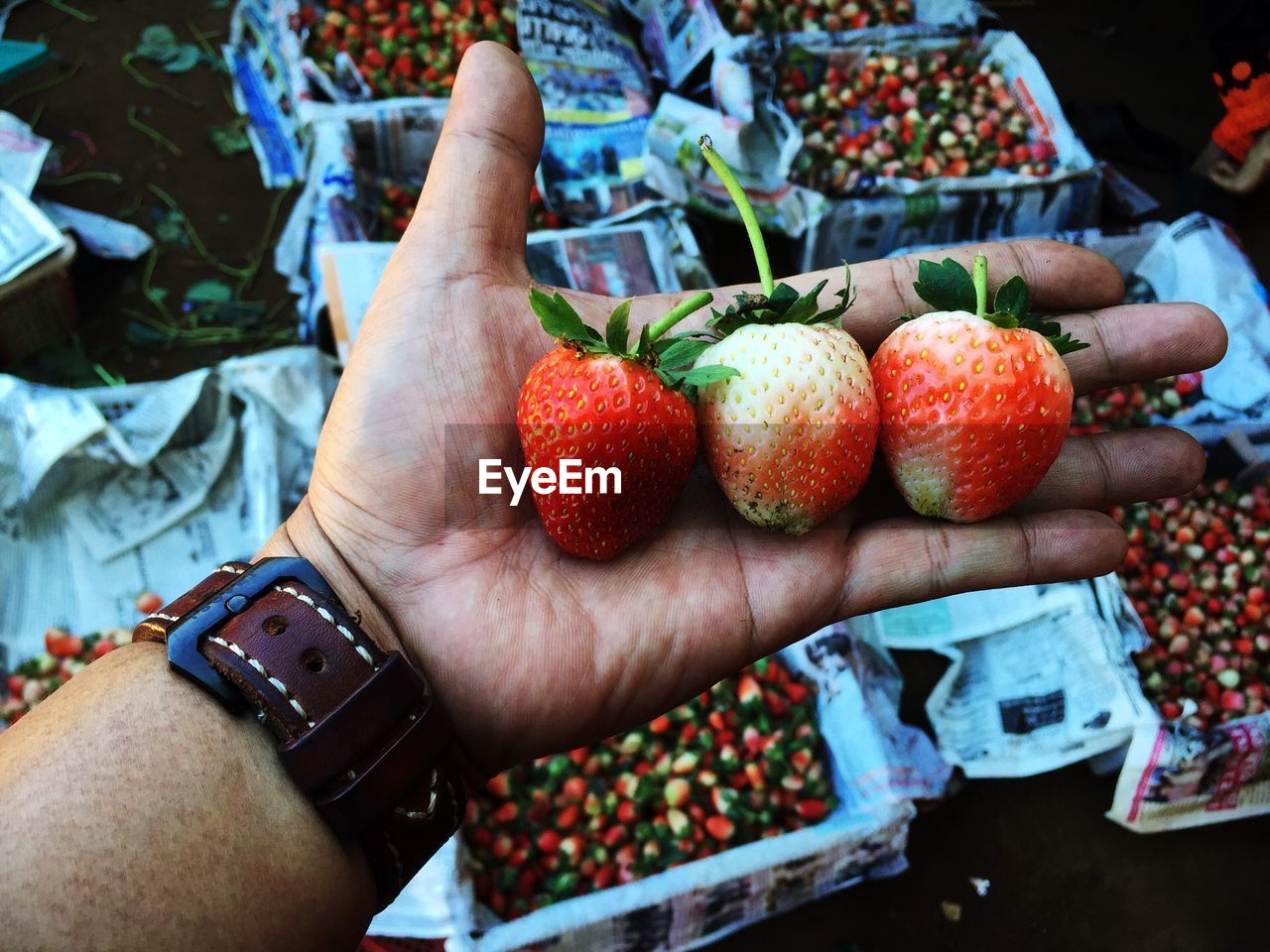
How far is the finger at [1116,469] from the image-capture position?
146 centimetres

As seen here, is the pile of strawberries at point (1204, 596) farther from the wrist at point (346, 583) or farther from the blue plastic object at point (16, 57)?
the blue plastic object at point (16, 57)

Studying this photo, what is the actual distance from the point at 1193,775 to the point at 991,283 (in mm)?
1233

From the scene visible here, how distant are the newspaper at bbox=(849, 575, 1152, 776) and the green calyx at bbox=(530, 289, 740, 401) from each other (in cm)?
121

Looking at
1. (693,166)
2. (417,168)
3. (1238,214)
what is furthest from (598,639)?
(1238,214)

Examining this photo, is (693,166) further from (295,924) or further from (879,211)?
(295,924)

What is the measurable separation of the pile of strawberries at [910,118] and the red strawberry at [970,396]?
1.57 metres

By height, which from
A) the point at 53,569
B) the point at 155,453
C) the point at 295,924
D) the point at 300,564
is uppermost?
the point at 300,564

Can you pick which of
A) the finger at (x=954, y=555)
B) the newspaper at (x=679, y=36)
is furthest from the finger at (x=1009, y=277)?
the newspaper at (x=679, y=36)

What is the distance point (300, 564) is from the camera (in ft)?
3.58

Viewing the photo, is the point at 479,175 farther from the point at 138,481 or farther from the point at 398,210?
the point at 398,210

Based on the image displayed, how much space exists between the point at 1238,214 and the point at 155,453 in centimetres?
348

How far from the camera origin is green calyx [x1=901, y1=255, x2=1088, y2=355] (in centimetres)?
122

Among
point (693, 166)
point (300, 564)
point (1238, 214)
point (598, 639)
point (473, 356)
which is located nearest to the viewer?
point (300, 564)

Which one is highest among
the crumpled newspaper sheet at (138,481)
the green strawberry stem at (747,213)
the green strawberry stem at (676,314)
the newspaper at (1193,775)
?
the green strawberry stem at (747,213)
